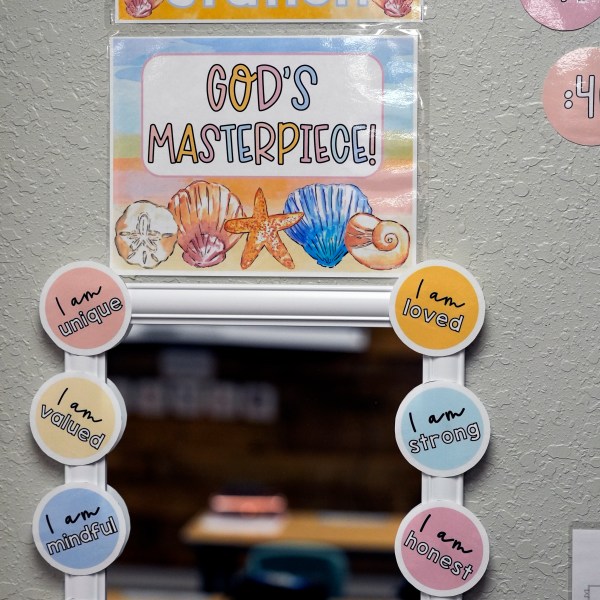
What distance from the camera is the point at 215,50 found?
1.07 m

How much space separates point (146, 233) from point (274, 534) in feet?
1.58

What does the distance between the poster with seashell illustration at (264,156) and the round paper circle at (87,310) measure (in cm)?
4

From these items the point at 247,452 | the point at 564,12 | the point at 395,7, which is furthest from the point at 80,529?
the point at 564,12

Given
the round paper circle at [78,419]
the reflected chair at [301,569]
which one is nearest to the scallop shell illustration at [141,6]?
the round paper circle at [78,419]

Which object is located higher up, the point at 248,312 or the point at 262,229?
the point at 262,229

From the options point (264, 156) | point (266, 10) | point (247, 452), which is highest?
point (266, 10)

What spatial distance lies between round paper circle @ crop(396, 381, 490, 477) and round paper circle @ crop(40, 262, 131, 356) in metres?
0.43

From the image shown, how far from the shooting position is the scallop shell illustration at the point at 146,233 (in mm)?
1080

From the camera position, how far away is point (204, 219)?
1.08 m

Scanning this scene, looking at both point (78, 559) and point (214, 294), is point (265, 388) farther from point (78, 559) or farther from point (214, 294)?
point (78, 559)

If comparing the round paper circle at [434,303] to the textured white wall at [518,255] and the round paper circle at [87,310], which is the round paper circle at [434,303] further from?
the round paper circle at [87,310]

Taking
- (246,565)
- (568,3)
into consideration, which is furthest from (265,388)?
(568,3)

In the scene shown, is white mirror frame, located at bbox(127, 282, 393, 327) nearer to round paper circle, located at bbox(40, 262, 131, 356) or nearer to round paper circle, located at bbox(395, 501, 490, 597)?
round paper circle, located at bbox(40, 262, 131, 356)

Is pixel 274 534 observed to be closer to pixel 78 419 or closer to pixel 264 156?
pixel 78 419
